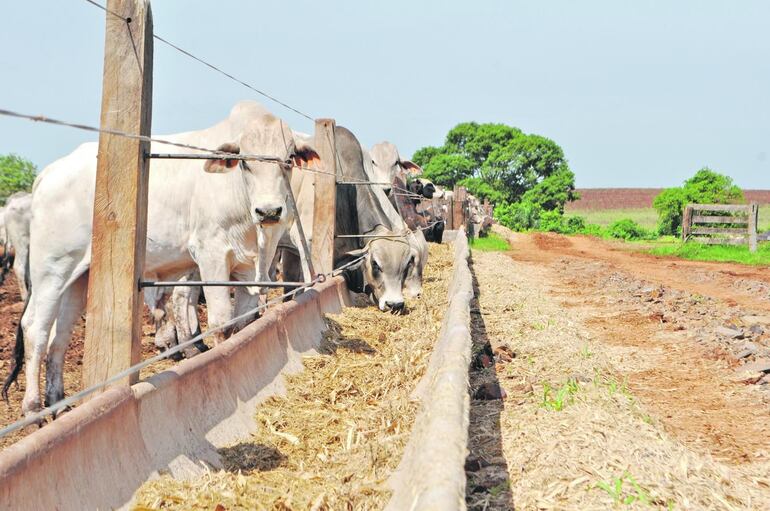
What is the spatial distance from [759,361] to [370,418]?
3.69m

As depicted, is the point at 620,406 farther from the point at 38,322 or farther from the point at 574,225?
the point at 574,225

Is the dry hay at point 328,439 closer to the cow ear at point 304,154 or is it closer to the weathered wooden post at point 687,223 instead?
the cow ear at point 304,154

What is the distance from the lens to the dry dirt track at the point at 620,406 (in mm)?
3467

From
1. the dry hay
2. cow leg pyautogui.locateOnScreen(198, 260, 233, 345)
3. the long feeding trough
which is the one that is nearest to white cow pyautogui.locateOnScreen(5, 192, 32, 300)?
cow leg pyautogui.locateOnScreen(198, 260, 233, 345)

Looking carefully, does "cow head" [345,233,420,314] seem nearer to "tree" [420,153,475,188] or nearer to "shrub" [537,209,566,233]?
"shrub" [537,209,566,233]

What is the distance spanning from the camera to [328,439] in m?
4.21

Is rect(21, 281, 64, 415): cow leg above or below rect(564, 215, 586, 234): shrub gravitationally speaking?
below

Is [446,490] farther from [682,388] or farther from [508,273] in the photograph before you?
[508,273]

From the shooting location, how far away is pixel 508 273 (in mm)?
16016

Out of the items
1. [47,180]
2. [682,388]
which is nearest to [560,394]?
[682,388]

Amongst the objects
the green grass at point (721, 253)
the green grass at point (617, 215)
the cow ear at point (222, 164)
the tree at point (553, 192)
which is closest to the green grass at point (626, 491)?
the cow ear at point (222, 164)

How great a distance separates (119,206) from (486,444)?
2140 mm

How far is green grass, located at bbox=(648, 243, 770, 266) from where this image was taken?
2008 centimetres

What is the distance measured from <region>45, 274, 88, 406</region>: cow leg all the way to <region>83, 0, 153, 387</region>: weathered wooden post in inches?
101
